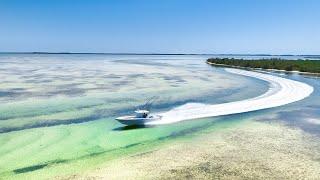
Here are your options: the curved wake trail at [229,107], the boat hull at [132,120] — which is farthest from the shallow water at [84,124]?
the curved wake trail at [229,107]

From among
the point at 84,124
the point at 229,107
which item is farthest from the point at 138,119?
the point at 229,107

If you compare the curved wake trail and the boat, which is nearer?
the boat

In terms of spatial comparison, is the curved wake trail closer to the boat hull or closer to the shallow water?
the boat hull

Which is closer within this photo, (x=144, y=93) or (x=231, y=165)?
(x=231, y=165)

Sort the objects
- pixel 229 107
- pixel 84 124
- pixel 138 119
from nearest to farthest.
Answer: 1. pixel 138 119
2. pixel 84 124
3. pixel 229 107

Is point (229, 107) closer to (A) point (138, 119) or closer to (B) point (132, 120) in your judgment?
(A) point (138, 119)

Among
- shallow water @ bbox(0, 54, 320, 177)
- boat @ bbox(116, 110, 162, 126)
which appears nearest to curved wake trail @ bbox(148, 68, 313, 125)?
boat @ bbox(116, 110, 162, 126)

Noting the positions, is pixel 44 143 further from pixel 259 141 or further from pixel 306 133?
pixel 306 133

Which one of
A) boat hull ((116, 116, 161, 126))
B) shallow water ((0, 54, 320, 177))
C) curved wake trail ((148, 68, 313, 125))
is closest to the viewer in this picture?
shallow water ((0, 54, 320, 177))

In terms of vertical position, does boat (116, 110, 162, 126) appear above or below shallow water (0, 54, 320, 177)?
above

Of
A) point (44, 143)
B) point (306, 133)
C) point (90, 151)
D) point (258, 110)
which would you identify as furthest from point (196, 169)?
point (258, 110)

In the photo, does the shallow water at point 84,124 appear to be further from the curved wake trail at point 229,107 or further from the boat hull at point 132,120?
the curved wake trail at point 229,107
